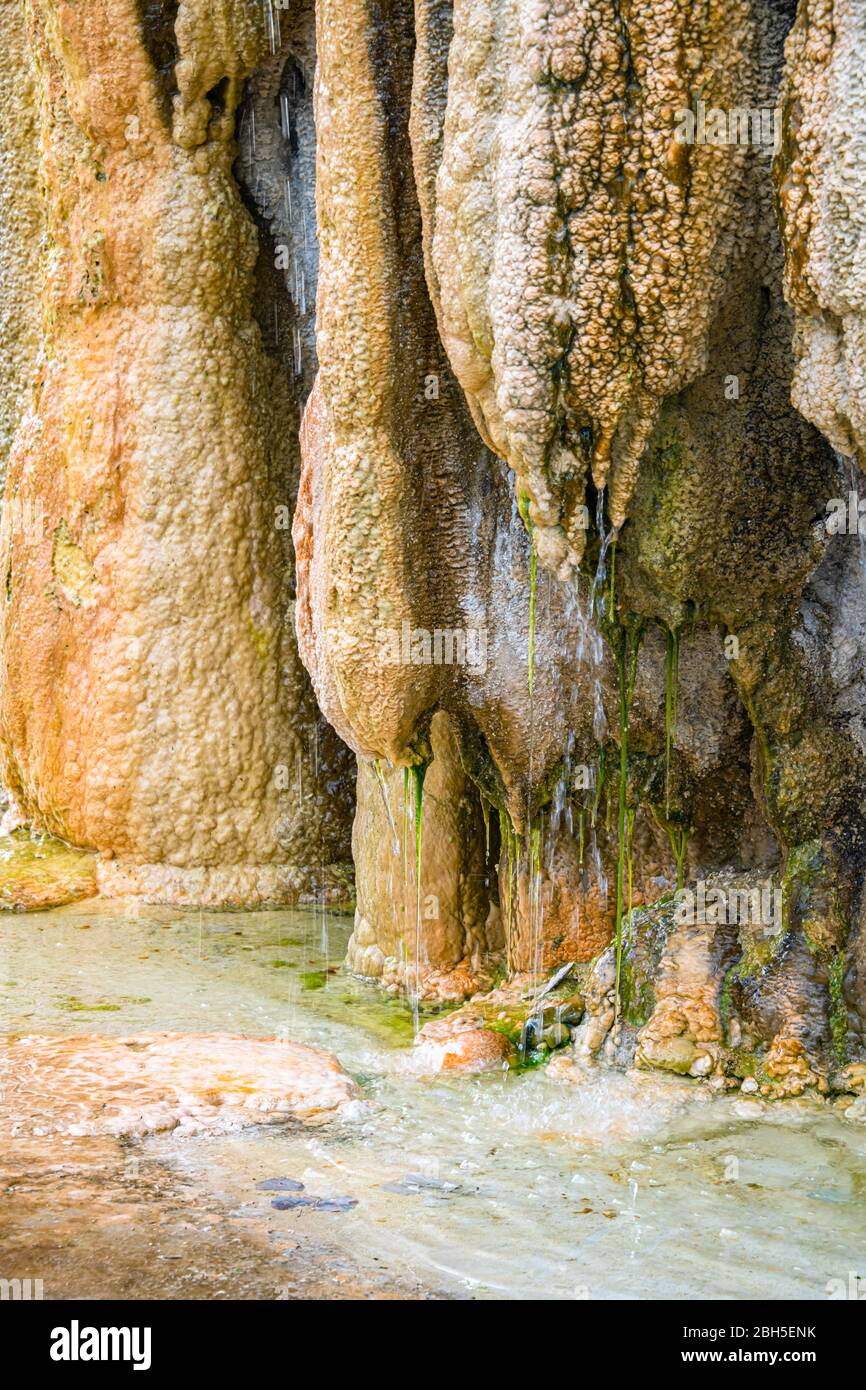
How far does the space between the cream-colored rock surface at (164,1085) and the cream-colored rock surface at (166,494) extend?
1.85 meters

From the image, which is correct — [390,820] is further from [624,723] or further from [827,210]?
[827,210]

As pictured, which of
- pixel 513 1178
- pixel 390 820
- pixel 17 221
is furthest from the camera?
pixel 17 221

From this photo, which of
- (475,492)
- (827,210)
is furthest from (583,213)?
(475,492)

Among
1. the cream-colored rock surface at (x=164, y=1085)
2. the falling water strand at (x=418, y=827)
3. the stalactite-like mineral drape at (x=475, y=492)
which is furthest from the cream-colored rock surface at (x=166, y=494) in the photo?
the cream-colored rock surface at (x=164, y=1085)

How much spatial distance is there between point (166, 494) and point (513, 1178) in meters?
3.36

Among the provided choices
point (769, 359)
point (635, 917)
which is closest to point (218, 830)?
point (635, 917)

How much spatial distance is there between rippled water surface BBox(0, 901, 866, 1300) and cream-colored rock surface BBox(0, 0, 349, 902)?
1306mm

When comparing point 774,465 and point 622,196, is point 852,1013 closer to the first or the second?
point 774,465

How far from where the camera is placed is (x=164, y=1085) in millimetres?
4457

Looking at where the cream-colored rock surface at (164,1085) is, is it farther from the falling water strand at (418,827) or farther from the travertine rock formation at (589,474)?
the travertine rock formation at (589,474)

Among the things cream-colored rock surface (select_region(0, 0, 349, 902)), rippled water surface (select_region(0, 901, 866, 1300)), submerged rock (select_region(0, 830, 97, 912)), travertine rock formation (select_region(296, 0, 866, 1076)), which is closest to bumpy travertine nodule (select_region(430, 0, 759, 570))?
travertine rock formation (select_region(296, 0, 866, 1076))

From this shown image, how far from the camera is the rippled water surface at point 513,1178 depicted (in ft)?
11.2

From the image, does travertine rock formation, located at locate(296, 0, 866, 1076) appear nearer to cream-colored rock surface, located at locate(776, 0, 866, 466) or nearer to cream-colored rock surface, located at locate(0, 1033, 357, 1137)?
cream-colored rock surface, located at locate(776, 0, 866, 466)

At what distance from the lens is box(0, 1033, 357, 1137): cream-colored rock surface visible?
4219 mm
